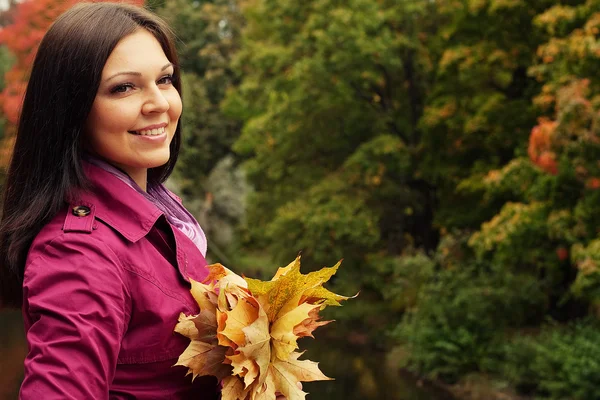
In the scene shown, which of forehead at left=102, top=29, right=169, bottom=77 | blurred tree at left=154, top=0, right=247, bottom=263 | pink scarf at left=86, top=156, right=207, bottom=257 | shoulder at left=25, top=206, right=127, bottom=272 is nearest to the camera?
shoulder at left=25, top=206, right=127, bottom=272

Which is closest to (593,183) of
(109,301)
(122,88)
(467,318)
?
(467,318)

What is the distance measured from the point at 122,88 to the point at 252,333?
0.57 meters

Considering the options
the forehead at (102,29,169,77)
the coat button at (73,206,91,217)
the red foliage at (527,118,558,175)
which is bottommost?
the red foliage at (527,118,558,175)

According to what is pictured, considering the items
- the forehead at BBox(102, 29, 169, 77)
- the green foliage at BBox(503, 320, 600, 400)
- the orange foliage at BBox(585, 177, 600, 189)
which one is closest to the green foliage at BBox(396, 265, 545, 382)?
the green foliage at BBox(503, 320, 600, 400)

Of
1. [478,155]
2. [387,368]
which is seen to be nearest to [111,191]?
[387,368]

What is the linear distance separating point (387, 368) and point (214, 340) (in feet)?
49.9

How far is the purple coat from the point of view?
1352 millimetres

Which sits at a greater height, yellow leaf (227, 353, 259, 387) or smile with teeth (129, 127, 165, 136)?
smile with teeth (129, 127, 165, 136)

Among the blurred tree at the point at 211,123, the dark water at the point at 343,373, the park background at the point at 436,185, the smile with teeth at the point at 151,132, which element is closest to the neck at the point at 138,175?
the smile with teeth at the point at 151,132

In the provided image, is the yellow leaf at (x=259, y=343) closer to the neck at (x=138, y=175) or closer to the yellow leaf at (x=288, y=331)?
the yellow leaf at (x=288, y=331)

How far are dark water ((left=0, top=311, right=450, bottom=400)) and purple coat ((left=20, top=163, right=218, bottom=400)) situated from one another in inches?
426

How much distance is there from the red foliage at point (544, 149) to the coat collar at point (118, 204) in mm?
10360

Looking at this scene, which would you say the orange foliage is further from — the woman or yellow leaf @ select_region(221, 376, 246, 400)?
yellow leaf @ select_region(221, 376, 246, 400)

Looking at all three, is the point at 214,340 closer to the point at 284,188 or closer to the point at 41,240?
the point at 41,240
